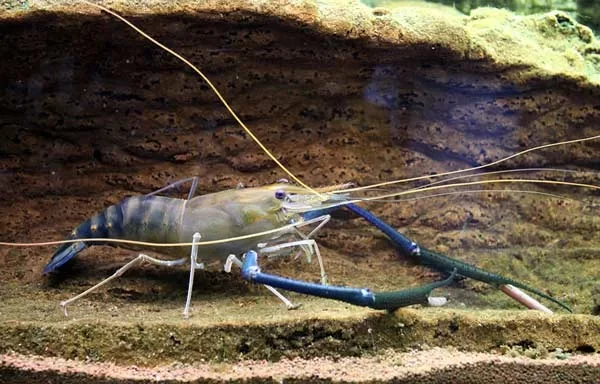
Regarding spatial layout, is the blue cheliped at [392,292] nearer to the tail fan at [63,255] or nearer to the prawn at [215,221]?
the prawn at [215,221]

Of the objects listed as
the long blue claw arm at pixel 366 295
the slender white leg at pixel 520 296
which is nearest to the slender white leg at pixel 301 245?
the long blue claw arm at pixel 366 295

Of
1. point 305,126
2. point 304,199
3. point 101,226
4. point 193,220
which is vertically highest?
point 305,126

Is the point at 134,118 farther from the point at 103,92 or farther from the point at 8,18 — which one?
the point at 8,18

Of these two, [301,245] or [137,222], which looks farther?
[137,222]

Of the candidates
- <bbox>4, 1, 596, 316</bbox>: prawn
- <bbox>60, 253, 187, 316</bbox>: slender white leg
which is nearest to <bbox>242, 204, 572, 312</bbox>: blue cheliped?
<bbox>4, 1, 596, 316</bbox>: prawn

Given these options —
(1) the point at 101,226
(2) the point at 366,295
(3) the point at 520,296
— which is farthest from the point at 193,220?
(3) the point at 520,296

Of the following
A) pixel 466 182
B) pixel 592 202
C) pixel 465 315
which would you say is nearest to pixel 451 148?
pixel 466 182

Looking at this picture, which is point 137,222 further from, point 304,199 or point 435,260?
point 435,260
